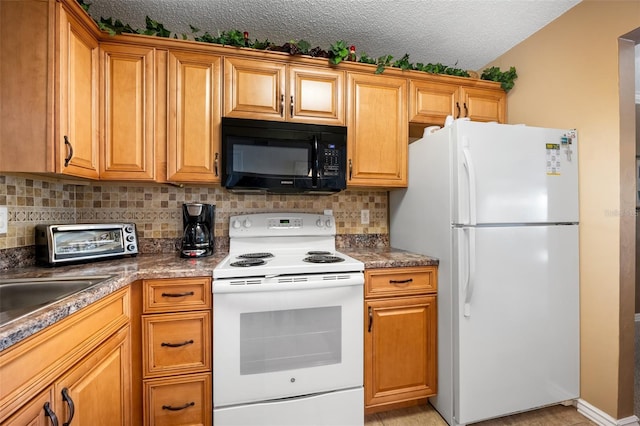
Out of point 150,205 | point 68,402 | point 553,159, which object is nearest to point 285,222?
point 150,205

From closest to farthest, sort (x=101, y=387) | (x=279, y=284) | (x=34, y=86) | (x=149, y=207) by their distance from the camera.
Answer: (x=101, y=387)
(x=34, y=86)
(x=279, y=284)
(x=149, y=207)

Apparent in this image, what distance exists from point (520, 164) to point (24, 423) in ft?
7.33

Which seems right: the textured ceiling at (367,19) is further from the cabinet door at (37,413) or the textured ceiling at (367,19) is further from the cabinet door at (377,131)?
the cabinet door at (37,413)

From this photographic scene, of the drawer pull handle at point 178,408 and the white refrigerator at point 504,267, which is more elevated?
the white refrigerator at point 504,267

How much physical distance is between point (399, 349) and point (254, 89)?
1817 mm

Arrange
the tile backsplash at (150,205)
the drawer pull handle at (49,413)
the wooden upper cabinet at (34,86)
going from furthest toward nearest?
1. the tile backsplash at (150,205)
2. the wooden upper cabinet at (34,86)
3. the drawer pull handle at (49,413)

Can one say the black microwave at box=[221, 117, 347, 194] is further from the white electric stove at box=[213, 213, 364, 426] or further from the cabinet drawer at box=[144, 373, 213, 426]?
the cabinet drawer at box=[144, 373, 213, 426]

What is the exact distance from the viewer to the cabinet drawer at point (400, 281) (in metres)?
1.60

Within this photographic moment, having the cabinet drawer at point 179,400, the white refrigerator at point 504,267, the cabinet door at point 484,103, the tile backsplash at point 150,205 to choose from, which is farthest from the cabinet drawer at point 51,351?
the cabinet door at point 484,103

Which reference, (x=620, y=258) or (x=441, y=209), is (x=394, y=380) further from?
(x=620, y=258)

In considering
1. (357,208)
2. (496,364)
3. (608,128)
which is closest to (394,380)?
(496,364)

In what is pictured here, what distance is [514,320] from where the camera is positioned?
5.10 ft

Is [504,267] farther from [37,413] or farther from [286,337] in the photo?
[37,413]

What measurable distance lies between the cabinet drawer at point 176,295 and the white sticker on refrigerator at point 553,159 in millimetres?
2025
